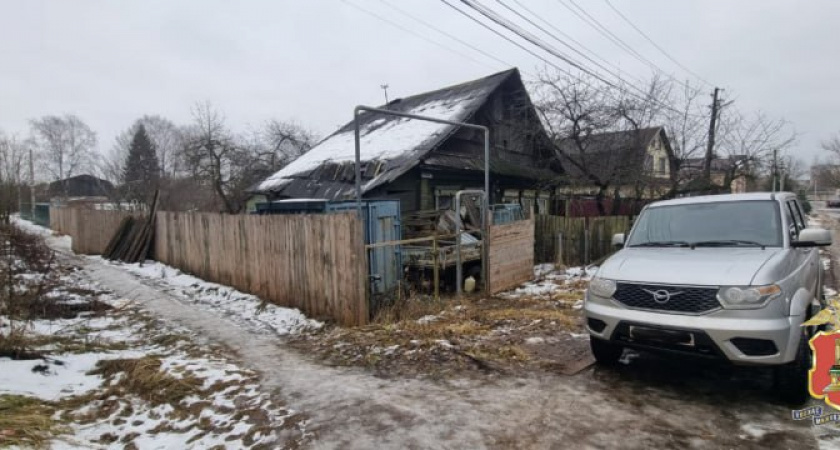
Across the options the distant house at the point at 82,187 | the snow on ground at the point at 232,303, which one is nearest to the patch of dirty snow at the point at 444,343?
the snow on ground at the point at 232,303

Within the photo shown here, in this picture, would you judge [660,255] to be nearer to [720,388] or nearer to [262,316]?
[720,388]

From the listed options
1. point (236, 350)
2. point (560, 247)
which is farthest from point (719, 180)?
point (236, 350)

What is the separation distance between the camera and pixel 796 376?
3.46 m

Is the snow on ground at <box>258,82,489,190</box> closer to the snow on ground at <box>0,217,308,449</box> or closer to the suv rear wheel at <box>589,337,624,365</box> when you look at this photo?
the snow on ground at <box>0,217,308,449</box>

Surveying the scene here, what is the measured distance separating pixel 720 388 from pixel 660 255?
4.23ft

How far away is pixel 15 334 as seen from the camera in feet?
15.8

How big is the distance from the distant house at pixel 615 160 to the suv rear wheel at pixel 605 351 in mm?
10753

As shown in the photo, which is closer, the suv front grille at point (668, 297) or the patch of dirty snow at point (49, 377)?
the suv front grille at point (668, 297)

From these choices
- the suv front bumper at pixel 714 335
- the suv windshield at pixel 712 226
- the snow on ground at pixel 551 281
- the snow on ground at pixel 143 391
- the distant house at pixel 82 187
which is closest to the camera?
the suv front bumper at pixel 714 335

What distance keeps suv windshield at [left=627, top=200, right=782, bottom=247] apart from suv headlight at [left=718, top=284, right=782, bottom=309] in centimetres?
96

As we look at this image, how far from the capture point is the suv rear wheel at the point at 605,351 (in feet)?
14.7

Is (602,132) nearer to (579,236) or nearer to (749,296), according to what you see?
(579,236)
